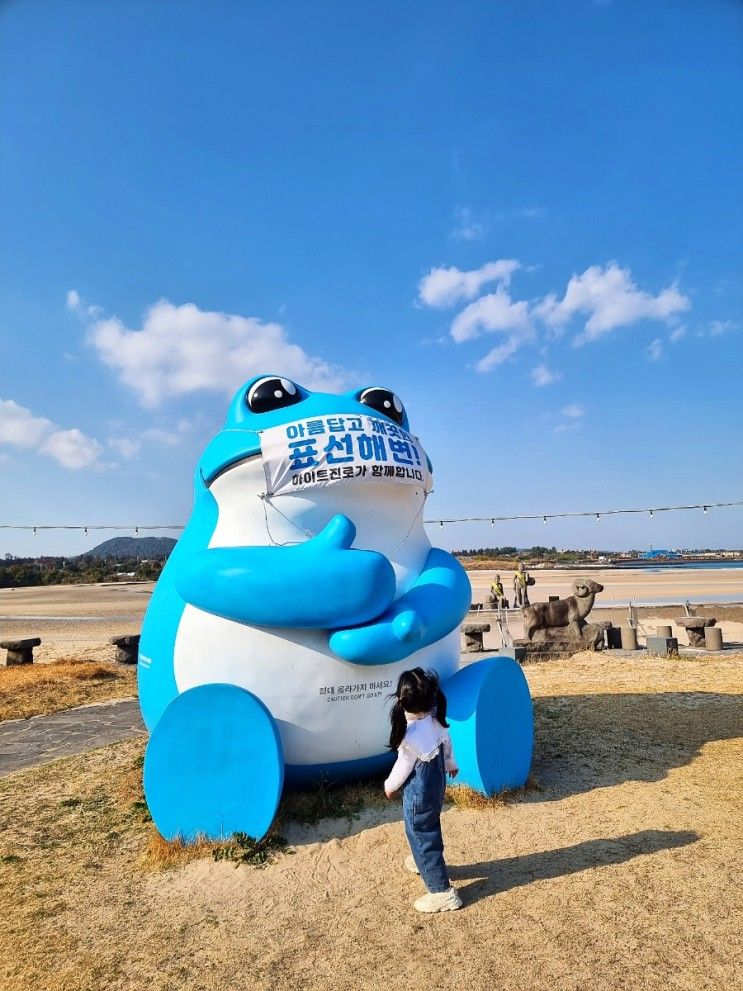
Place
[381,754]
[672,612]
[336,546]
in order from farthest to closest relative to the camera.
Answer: [672,612]
[381,754]
[336,546]

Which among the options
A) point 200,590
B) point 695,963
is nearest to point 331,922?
point 695,963

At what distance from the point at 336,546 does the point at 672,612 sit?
62.6 feet

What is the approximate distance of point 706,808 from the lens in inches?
178

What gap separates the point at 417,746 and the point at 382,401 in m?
2.83

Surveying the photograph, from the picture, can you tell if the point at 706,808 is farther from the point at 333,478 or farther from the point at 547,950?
the point at 333,478

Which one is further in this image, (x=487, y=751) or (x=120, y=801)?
(x=120, y=801)

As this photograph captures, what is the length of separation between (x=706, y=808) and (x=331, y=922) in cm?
291

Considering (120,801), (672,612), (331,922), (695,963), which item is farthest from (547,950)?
(672,612)

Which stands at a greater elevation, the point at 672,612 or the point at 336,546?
the point at 336,546

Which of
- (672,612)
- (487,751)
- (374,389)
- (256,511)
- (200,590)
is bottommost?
(672,612)

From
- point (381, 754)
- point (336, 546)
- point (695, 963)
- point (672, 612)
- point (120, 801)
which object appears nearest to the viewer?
point (695, 963)

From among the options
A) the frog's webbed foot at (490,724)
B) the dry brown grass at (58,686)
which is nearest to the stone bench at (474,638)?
the dry brown grass at (58,686)

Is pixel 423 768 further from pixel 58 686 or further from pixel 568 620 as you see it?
pixel 568 620

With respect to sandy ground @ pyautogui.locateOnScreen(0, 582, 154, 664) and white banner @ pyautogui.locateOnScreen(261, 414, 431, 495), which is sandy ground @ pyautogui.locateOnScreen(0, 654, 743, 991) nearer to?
white banner @ pyautogui.locateOnScreen(261, 414, 431, 495)
